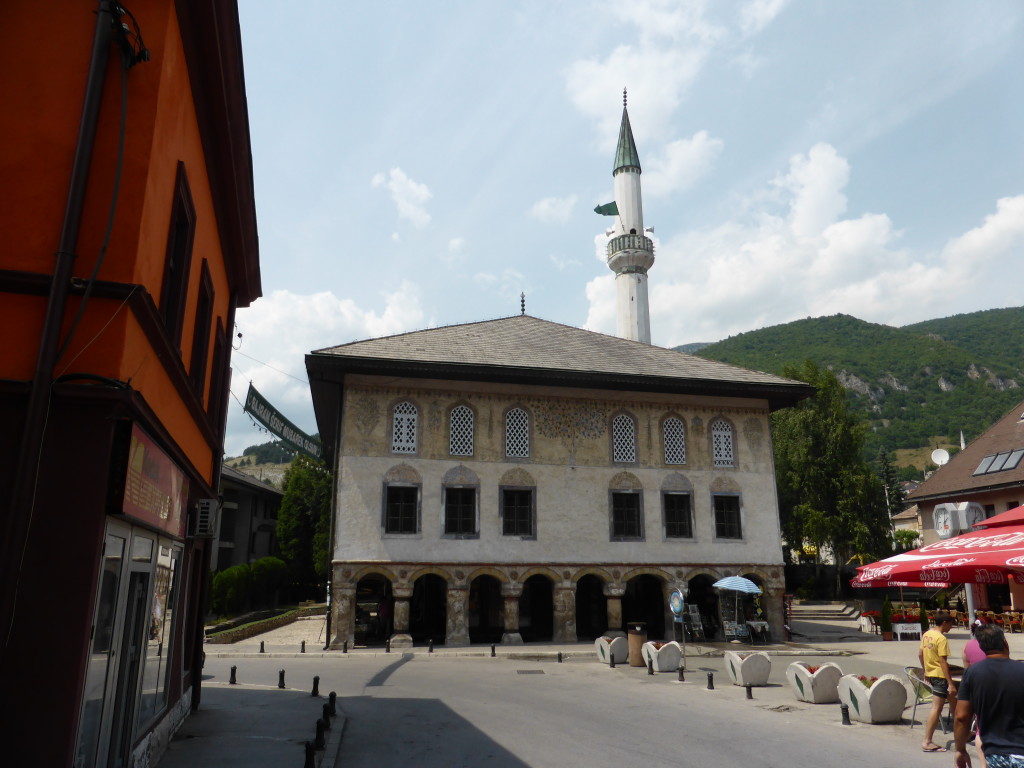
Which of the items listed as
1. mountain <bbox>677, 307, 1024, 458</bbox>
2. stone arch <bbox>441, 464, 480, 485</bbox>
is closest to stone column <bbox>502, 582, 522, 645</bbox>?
stone arch <bbox>441, 464, 480, 485</bbox>

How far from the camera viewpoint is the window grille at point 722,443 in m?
25.2

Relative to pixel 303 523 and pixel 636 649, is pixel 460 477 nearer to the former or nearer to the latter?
pixel 636 649

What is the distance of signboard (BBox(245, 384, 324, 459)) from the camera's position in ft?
55.0

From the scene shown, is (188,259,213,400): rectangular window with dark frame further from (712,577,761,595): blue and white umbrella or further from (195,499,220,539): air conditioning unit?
(712,577,761,595): blue and white umbrella

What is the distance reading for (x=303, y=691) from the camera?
544 inches

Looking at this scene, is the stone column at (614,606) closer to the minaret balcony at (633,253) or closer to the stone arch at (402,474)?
the stone arch at (402,474)

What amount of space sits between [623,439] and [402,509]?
7.77 m

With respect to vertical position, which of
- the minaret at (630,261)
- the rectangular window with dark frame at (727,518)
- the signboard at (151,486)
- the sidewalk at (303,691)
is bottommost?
the sidewalk at (303,691)

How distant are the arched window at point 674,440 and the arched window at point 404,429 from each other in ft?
28.2

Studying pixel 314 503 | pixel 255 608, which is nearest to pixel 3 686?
pixel 255 608

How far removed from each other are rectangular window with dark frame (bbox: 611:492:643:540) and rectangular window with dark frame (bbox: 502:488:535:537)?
9.11 ft

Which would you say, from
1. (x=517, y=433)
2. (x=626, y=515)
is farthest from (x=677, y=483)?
(x=517, y=433)

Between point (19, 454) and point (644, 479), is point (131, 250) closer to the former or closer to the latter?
point (19, 454)

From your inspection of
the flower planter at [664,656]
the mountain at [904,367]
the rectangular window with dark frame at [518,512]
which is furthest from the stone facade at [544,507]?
the mountain at [904,367]
